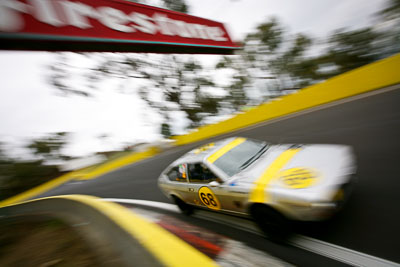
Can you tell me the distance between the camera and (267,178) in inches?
108

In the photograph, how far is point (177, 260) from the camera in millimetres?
1562

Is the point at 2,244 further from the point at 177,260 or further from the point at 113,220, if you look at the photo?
the point at 177,260

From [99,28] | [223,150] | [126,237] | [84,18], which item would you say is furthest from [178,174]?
[84,18]

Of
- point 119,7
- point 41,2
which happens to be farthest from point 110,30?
point 41,2

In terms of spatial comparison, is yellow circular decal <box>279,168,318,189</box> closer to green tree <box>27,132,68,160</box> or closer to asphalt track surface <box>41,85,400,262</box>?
asphalt track surface <box>41,85,400,262</box>

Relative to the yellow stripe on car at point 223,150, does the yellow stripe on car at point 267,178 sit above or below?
below

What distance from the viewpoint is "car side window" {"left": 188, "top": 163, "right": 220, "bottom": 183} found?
3287mm

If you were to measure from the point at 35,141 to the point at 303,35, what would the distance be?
32.4 m

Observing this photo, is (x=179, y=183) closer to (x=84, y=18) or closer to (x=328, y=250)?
(x=328, y=250)

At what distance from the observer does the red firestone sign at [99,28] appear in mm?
2752

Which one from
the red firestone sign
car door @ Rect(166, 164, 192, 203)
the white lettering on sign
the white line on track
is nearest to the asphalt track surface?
the white line on track

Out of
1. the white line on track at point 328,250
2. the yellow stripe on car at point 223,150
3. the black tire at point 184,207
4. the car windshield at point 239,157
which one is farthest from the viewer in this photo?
the black tire at point 184,207

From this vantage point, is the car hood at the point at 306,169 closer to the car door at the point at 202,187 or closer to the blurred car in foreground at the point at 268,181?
the blurred car in foreground at the point at 268,181

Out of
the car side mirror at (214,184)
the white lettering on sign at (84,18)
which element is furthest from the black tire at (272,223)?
A: the white lettering on sign at (84,18)
